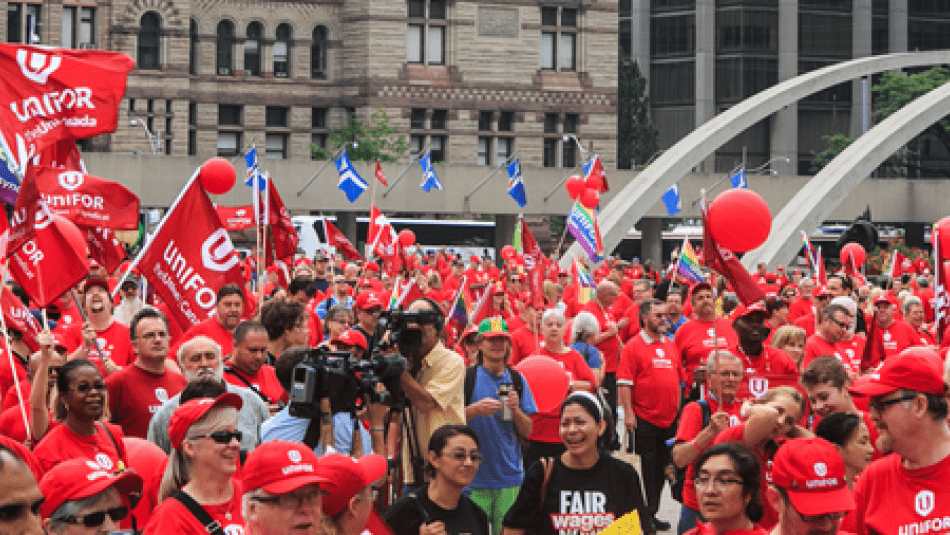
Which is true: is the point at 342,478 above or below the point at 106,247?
below

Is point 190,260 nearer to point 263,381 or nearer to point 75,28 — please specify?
point 263,381

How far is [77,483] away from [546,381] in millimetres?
4162

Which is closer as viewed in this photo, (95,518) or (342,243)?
(95,518)

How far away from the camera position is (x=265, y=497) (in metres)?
4.72

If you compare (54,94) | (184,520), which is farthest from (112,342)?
(184,520)

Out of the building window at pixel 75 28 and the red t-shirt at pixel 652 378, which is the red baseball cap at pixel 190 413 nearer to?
the red t-shirt at pixel 652 378

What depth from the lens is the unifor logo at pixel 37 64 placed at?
10.3 metres

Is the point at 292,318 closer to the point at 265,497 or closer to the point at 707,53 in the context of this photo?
the point at 265,497

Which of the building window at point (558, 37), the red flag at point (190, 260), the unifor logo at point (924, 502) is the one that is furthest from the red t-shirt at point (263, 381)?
the building window at point (558, 37)

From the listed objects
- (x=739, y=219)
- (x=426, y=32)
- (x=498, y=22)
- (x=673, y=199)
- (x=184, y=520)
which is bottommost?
(x=184, y=520)

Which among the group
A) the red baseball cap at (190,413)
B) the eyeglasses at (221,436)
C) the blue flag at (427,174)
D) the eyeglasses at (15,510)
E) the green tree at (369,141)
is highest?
the green tree at (369,141)

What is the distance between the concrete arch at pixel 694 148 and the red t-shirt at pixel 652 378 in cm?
2369

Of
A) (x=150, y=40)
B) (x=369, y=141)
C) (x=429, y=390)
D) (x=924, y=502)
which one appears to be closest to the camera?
(x=924, y=502)

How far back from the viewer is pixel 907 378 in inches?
210
